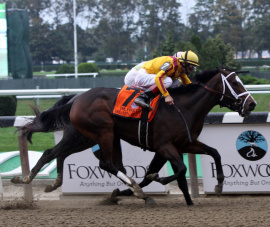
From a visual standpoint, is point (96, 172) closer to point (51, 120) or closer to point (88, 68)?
point (51, 120)

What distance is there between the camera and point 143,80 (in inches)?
201

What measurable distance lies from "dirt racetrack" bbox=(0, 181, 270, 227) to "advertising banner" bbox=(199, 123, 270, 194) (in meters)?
0.14

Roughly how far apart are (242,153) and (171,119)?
108 centimetres

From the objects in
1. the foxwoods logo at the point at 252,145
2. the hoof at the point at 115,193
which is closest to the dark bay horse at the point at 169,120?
the hoof at the point at 115,193

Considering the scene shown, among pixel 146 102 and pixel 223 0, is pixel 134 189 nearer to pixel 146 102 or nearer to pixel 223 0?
pixel 146 102

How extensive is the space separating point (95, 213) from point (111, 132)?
91 centimetres

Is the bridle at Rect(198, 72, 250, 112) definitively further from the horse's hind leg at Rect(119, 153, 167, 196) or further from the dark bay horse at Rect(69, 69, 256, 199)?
the horse's hind leg at Rect(119, 153, 167, 196)

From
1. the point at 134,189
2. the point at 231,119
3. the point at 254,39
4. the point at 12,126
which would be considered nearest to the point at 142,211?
the point at 134,189

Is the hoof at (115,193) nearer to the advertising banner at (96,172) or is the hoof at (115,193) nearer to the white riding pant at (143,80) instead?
the advertising banner at (96,172)

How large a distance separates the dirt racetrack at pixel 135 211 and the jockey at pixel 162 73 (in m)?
1.01

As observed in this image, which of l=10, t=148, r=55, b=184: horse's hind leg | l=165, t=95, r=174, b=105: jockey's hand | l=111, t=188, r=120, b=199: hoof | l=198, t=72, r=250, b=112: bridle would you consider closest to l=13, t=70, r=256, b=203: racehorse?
l=198, t=72, r=250, b=112: bridle

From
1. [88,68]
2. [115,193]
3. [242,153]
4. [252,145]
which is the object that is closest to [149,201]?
[115,193]

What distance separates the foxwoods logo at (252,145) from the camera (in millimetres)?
5543

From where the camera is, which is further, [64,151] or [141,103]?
[64,151]
